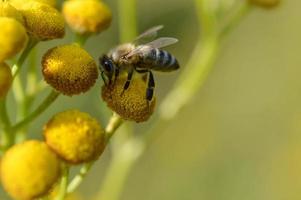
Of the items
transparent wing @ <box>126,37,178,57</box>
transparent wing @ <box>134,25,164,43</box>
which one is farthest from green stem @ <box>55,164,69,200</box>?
transparent wing @ <box>134,25,164,43</box>

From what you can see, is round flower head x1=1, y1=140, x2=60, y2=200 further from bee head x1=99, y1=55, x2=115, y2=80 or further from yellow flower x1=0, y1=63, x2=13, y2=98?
bee head x1=99, y1=55, x2=115, y2=80

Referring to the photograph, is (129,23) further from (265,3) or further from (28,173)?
(28,173)

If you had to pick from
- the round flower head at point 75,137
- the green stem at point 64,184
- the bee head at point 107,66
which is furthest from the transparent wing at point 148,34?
the green stem at point 64,184

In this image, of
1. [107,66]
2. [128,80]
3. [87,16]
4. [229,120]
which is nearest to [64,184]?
[128,80]

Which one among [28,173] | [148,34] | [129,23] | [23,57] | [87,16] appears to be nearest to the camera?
[28,173]

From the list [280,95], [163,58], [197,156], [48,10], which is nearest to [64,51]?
[48,10]

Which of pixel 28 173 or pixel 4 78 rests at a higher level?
pixel 4 78
